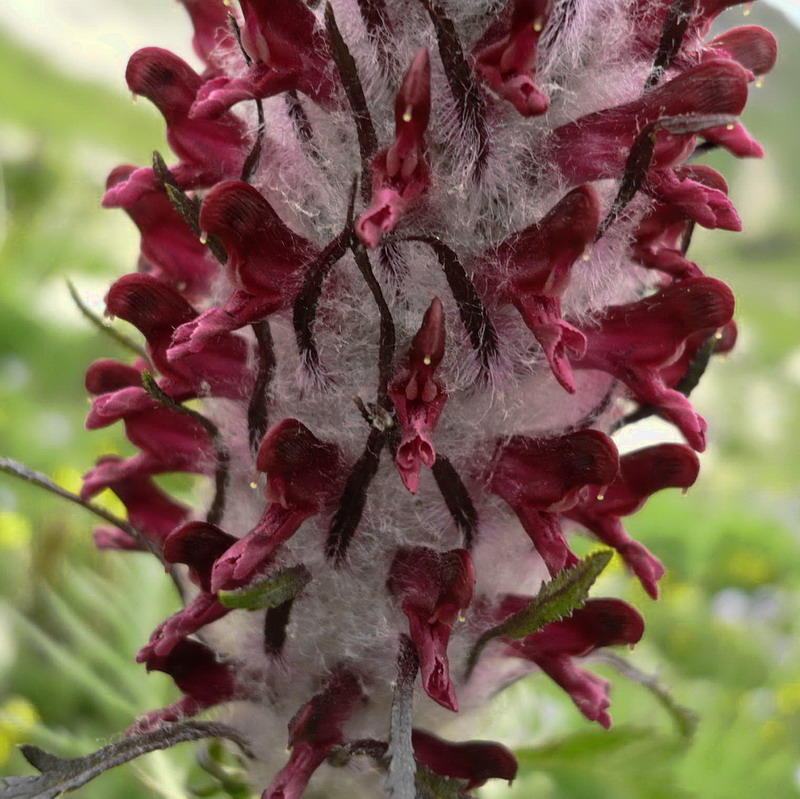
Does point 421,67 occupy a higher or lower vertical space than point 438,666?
higher

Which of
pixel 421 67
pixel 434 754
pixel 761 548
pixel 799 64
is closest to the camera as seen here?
pixel 421 67

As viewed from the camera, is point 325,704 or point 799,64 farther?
point 799,64

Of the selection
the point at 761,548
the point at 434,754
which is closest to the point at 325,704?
the point at 434,754

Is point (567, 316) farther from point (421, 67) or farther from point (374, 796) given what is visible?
point (374, 796)

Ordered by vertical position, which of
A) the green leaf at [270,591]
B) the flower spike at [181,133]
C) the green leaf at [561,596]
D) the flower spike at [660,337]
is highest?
the flower spike at [181,133]

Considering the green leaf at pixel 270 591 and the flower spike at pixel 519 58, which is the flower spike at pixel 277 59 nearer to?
the flower spike at pixel 519 58

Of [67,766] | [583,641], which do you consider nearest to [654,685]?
[583,641]

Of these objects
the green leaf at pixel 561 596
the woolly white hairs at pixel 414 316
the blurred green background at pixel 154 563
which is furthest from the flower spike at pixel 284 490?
the blurred green background at pixel 154 563

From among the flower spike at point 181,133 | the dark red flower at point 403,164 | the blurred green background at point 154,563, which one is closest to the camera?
the dark red flower at point 403,164
